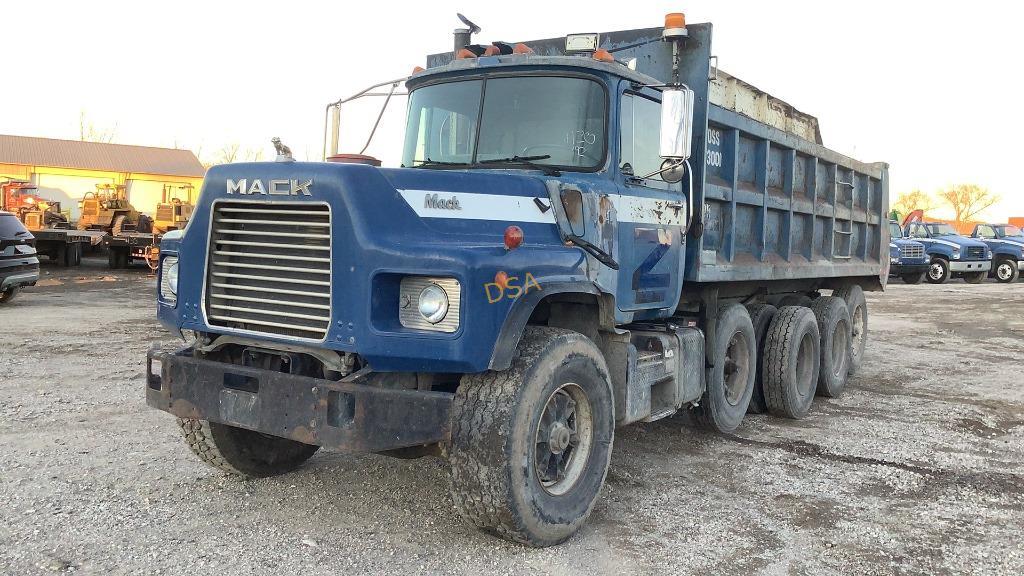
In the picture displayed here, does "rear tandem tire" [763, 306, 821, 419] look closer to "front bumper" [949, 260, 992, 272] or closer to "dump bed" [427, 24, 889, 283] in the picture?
"dump bed" [427, 24, 889, 283]

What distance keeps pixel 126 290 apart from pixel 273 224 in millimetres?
16059

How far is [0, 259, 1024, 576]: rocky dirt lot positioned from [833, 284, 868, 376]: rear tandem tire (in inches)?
61.3

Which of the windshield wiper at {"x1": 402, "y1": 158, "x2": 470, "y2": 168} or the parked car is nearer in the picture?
the windshield wiper at {"x1": 402, "y1": 158, "x2": 470, "y2": 168}

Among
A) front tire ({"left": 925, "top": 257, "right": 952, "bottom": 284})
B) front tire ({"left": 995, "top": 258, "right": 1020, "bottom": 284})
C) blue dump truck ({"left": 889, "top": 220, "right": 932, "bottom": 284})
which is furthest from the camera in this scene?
front tire ({"left": 995, "top": 258, "right": 1020, "bottom": 284})

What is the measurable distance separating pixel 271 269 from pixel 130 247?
23033 mm

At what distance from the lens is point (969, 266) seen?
90.7 ft

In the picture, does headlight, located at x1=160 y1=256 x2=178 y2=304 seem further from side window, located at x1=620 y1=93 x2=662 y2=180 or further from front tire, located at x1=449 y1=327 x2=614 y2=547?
side window, located at x1=620 y1=93 x2=662 y2=180

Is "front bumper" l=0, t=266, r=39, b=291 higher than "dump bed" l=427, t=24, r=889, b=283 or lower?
lower

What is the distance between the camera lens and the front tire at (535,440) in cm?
390

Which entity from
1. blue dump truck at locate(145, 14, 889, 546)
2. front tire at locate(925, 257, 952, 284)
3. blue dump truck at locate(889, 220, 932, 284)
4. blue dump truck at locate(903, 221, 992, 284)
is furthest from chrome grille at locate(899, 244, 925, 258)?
blue dump truck at locate(145, 14, 889, 546)

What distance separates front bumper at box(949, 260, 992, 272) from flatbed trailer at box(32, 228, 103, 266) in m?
26.0

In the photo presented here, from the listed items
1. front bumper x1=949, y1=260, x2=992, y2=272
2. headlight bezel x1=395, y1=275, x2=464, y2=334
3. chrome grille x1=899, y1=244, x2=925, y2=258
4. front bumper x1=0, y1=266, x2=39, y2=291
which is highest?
chrome grille x1=899, y1=244, x2=925, y2=258

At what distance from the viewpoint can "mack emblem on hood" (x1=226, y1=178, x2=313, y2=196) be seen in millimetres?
3932

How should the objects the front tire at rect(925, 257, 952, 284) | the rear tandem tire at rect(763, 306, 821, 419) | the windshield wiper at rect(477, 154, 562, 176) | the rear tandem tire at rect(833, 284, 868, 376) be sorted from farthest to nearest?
1. the front tire at rect(925, 257, 952, 284)
2. the rear tandem tire at rect(833, 284, 868, 376)
3. the rear tandem tire at rect(763, 306, 821, 419)
4. the windshield wiper at rect(477, 154, 562, 176)
